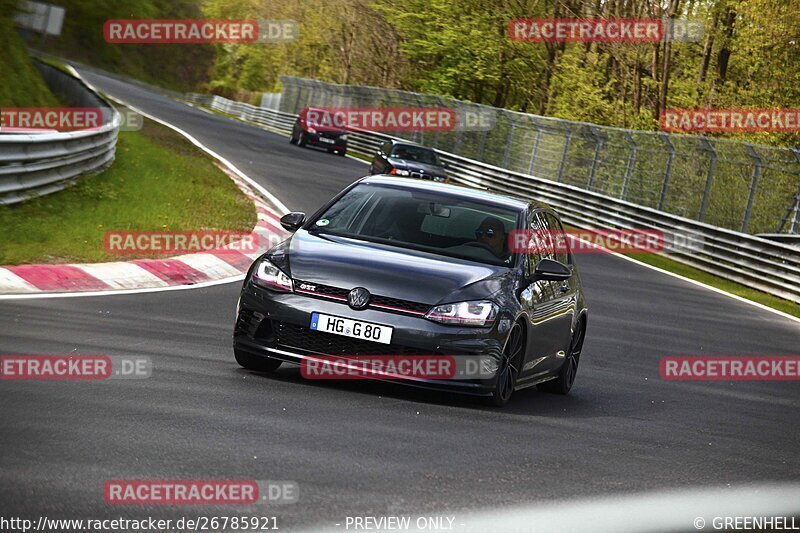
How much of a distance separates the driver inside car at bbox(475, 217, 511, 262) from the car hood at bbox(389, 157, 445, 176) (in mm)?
26375

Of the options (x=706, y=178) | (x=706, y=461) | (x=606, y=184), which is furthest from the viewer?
(x=606, y=184)

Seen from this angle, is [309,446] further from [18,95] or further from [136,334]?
[18,95]

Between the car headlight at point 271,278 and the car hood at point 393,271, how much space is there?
0.23 ft

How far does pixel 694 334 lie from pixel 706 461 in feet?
30.6

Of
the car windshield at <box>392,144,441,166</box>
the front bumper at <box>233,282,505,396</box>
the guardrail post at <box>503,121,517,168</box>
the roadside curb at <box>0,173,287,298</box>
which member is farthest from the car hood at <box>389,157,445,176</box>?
the front bumper at <box>233,282,505,396</box>

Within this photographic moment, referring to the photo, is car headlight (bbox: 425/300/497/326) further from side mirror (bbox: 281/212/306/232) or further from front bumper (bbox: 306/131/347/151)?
front bumper (bbox: 306/131/347/151)

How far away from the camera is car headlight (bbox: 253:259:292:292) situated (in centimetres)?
866

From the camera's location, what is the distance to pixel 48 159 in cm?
1783

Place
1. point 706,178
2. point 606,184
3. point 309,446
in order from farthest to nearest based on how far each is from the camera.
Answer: point 606,184, point 706,178, point 309,446

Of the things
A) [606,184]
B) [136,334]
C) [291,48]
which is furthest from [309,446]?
[291,48]

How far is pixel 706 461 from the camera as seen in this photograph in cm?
805

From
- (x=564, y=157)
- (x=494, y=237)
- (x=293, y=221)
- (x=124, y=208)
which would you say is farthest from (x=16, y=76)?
(x=494, y=237)

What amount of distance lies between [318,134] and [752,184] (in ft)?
74.9

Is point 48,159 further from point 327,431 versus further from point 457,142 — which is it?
point 457,142
